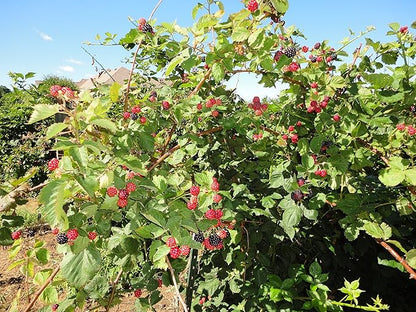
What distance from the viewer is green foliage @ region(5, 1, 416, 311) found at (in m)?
1.12

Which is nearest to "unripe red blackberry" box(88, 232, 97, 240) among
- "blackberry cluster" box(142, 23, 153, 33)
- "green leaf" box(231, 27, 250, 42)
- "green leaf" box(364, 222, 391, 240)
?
"green leaf" box(231, 27, 250, 42)

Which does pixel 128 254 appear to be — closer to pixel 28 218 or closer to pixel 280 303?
pixel 280 303

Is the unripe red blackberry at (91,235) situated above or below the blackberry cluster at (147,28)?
below

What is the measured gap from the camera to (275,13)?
1318 mm

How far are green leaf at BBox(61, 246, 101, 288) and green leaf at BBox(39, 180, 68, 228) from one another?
0.64 feet

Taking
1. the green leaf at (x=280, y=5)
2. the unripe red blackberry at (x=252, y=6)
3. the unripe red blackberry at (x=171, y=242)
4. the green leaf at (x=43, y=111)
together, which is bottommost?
the unripe red blackberry at (x=171, y=242)

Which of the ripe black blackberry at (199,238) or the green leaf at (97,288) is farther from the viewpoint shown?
the green leaf at (97,288)

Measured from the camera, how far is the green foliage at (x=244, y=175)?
112 centimetres

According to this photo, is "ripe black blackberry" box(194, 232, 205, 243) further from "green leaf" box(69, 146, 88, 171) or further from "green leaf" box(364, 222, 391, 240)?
"green leaf" box(364, 222, 391, 240)

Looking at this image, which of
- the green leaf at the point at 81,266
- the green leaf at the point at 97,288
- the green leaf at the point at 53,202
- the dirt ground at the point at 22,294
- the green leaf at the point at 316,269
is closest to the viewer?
the green leaf at the point at 53,202

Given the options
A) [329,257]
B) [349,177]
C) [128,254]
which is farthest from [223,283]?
[349,177]

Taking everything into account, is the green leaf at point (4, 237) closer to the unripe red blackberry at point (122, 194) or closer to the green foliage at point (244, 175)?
the green foliage at point (244, 175)

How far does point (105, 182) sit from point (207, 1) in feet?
3.09

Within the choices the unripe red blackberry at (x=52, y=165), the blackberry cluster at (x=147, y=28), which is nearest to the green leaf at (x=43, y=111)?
the unripe red blackberry at (x=52, y=165)
